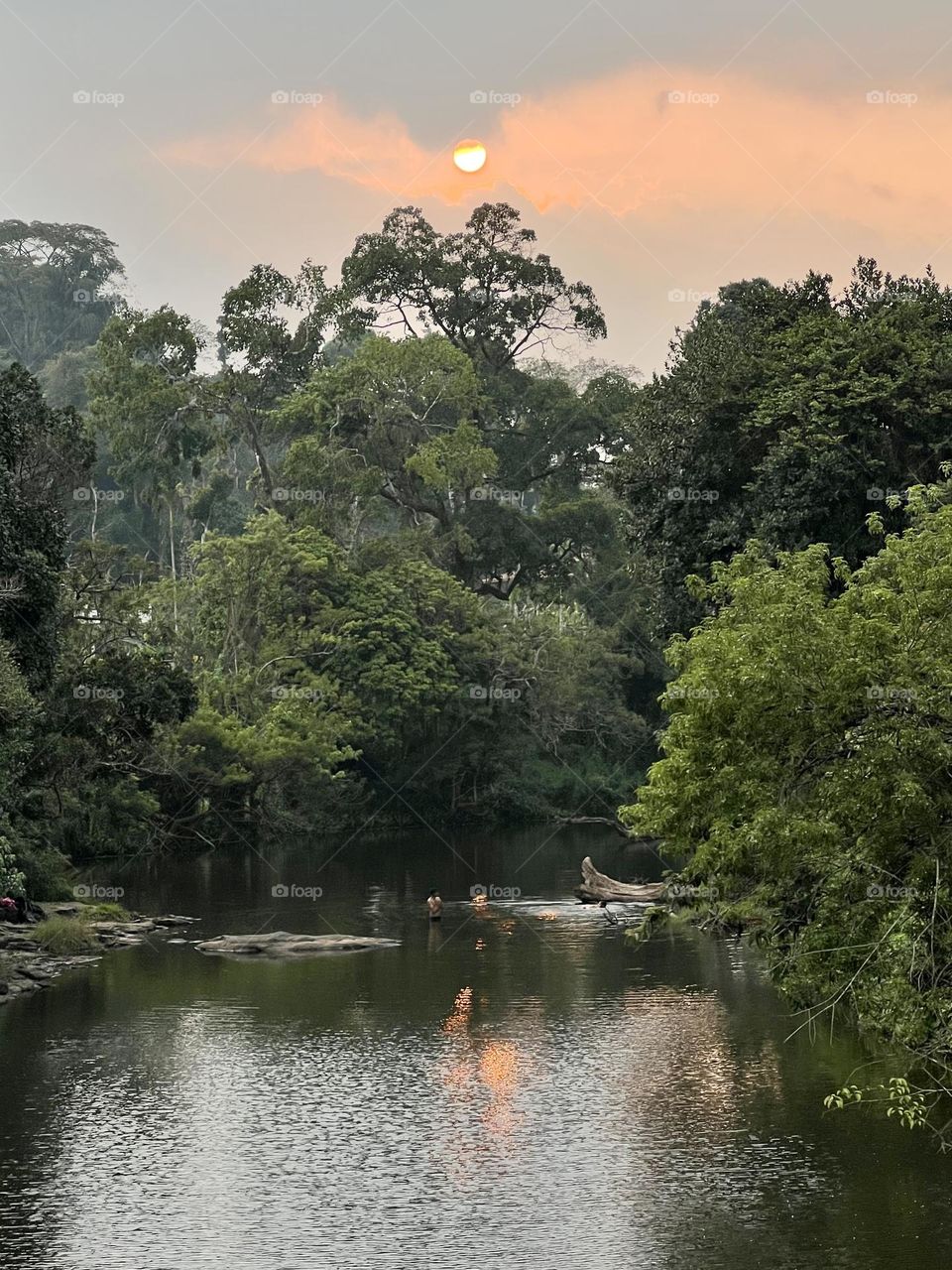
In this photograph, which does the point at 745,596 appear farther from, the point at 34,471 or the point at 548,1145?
the point at 34,471

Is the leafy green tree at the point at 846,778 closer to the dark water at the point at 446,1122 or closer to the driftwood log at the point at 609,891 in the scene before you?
the dark water at the point at 446,1122

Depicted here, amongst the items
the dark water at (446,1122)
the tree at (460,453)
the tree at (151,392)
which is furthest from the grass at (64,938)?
the tree at (151,392)

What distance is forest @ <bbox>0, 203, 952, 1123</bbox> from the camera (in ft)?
86.5

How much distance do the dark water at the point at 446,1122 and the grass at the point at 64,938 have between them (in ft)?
5.45

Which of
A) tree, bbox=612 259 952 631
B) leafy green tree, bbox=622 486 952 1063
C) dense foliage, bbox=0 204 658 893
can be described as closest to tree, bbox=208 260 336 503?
dense foliage, bbox=0 204 658 893

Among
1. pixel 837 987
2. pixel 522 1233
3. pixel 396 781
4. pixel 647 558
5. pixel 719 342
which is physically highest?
pixel 719 342

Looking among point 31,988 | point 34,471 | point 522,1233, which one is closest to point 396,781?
point 34,471

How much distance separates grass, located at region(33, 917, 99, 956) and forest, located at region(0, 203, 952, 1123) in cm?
333

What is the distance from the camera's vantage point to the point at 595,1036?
3391cm

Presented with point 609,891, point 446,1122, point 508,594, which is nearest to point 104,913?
point 609,891

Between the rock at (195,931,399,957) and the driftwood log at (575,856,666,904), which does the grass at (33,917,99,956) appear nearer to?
the rock at (195,931,399,957)

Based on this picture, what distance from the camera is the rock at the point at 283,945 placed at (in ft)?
148

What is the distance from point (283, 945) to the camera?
45.6 metres

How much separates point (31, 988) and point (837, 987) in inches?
836
